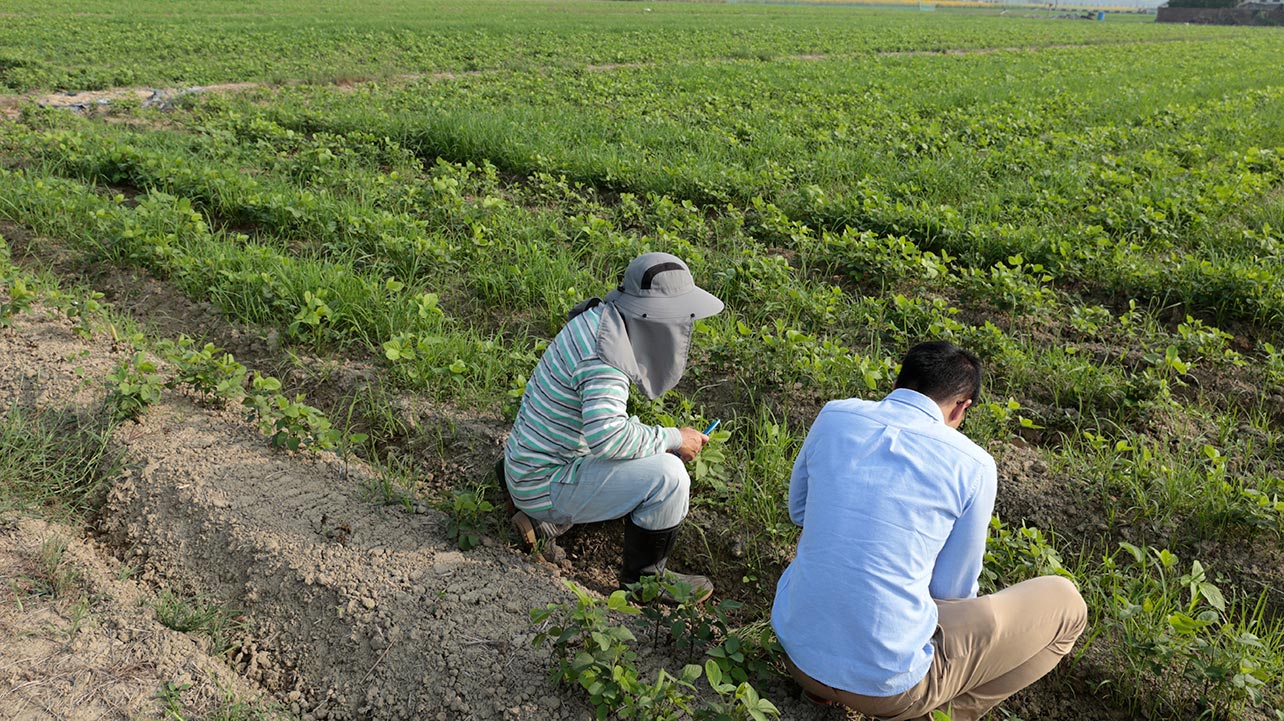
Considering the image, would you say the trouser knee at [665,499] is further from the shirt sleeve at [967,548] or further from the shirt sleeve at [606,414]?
the shirt sleeve at [967,548]

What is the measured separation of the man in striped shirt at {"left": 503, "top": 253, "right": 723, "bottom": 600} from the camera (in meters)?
2.70

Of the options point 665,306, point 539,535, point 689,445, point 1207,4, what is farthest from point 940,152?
point 1207,4

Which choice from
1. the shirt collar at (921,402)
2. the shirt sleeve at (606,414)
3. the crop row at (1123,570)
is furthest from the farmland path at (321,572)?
the shirt collar at (921,402)

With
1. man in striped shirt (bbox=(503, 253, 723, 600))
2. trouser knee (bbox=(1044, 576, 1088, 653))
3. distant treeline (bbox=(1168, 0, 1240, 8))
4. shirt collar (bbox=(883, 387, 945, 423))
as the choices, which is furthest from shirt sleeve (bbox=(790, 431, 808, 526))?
distant treeline (bbox=(1168, 0, 1240, 8))

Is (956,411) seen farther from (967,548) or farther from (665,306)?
(665,306)

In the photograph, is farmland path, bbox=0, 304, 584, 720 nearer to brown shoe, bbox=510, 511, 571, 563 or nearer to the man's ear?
brown shoe, bbox=510, 511, 571, 563

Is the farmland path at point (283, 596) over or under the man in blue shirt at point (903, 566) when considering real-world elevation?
under

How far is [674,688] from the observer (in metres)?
2.38

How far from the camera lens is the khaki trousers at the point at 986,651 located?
7.48 feet

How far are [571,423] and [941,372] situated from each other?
1232 millimetres

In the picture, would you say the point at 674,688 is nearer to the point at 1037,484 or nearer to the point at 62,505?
the point at 1037,484

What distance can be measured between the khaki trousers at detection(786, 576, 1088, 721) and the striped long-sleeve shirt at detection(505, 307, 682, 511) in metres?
0.88

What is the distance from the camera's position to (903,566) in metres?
2.12

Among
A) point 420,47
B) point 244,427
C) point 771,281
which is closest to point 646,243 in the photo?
point 771,281
